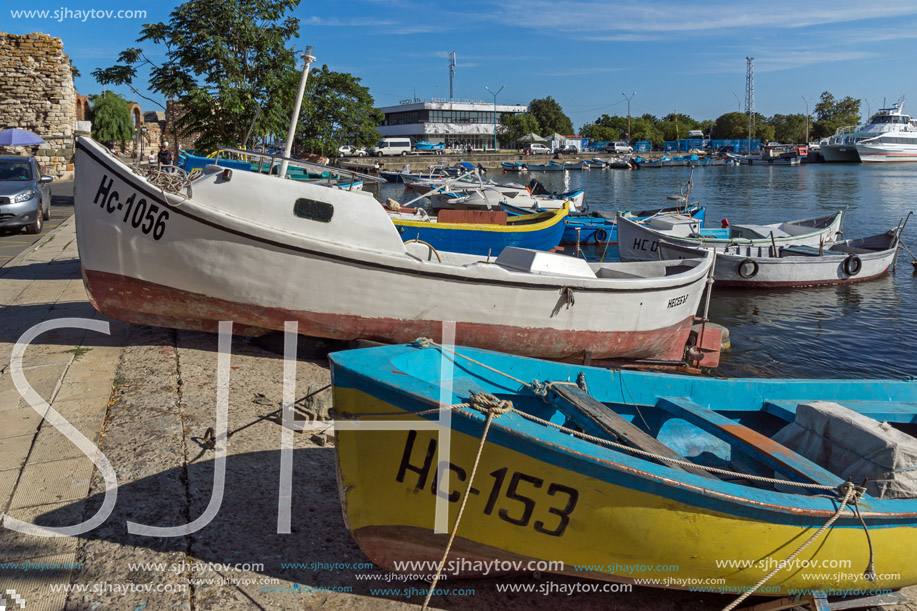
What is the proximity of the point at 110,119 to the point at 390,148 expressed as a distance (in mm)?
34781

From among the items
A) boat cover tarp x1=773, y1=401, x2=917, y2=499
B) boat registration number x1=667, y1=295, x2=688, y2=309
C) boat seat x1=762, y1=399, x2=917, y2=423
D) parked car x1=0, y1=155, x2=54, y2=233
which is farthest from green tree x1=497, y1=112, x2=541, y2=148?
boat cover tarp x1=773, y1=401, x2=917, y2=499

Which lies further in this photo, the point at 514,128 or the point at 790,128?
the point at 790,128

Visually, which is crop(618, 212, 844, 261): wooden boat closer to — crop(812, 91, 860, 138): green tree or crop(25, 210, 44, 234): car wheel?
crop(25, 210, 44, 234): car wheel

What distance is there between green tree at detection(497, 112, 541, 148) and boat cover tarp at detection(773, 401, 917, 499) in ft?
363

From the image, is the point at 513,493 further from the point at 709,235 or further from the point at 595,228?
the point at 595,228

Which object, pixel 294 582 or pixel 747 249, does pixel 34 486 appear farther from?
pixel 747 249

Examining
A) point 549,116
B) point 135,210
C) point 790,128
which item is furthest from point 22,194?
point 790,128

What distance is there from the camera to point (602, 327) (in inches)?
332

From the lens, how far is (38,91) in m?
26.6

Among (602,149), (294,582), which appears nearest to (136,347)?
(294,582)

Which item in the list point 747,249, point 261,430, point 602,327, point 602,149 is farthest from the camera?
point 602,149

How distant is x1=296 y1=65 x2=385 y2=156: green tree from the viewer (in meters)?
31.4

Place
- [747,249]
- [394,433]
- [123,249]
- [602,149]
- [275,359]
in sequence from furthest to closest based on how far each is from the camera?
[602,149] < [747,249] < [275,359] < [123,249] < [394,433]

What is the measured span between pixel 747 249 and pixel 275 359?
14791 millimetres
